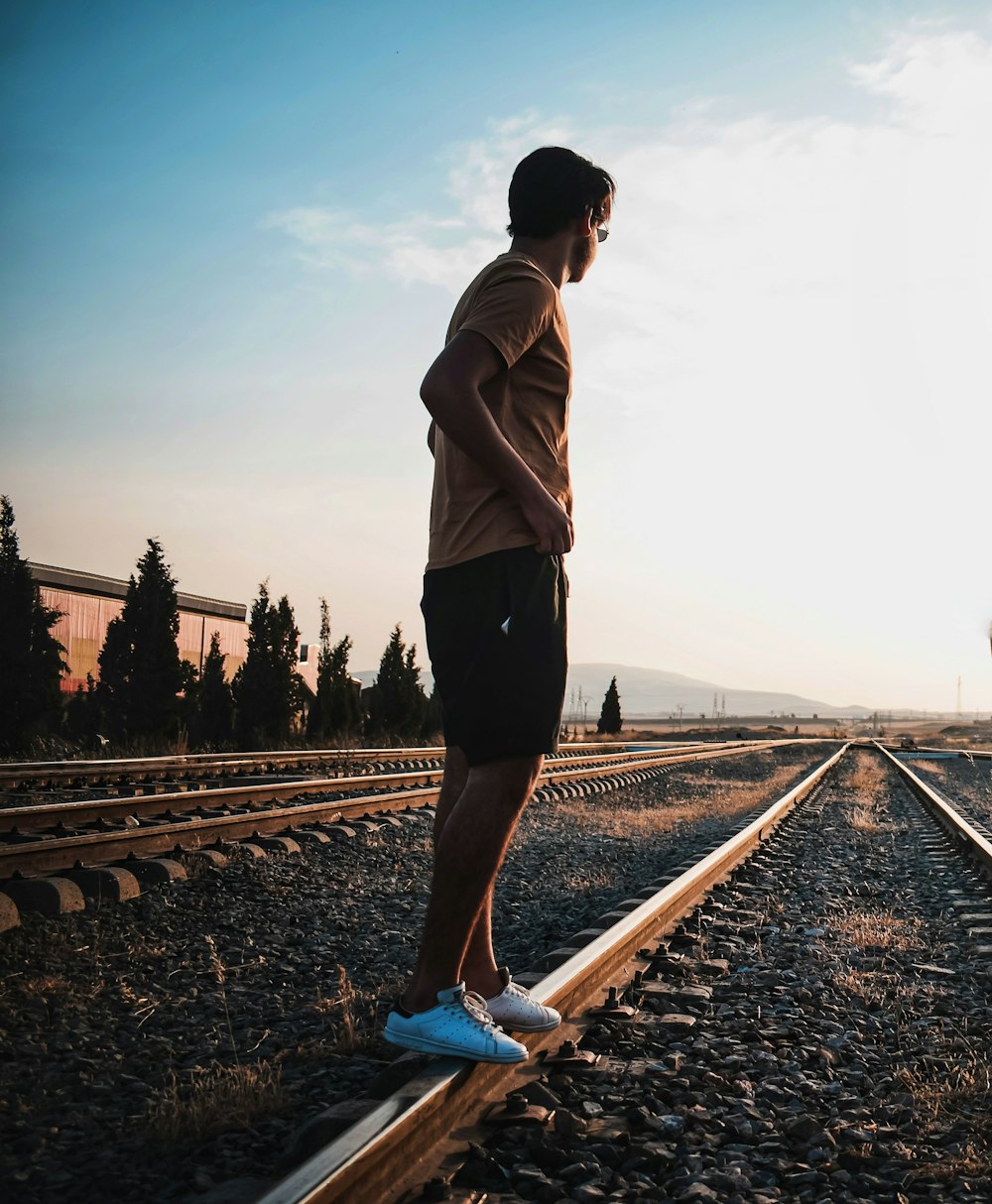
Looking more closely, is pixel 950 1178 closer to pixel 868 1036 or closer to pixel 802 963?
pixel 868 1036

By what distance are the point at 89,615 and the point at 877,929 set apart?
34.2 meters

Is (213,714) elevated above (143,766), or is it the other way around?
(213,714)

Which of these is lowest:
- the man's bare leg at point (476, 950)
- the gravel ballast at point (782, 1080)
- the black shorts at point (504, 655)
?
the gravel ballast at point (782, 1080)

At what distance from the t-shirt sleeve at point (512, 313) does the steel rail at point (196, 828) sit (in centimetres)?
404

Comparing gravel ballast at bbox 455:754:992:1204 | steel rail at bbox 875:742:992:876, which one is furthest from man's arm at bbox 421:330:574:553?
steel rail at bbox 875:742:992:876

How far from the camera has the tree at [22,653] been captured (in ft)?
61.9

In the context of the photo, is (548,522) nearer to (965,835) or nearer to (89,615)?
(965,835)

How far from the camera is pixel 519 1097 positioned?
2453 millimetres

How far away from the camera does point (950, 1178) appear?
7.34ft

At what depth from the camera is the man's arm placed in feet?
8.24

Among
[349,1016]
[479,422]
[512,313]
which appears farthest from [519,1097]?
[512,313]

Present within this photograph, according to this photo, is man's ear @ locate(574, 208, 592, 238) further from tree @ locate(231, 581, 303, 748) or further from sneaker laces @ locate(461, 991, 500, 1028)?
tree @ locate(231, 581, 303, 748)

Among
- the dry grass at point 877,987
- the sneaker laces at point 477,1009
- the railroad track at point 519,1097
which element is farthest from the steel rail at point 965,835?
the sneaker laces at point 477,1009

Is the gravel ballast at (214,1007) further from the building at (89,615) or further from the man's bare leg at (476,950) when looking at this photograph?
the building at (89,615)
